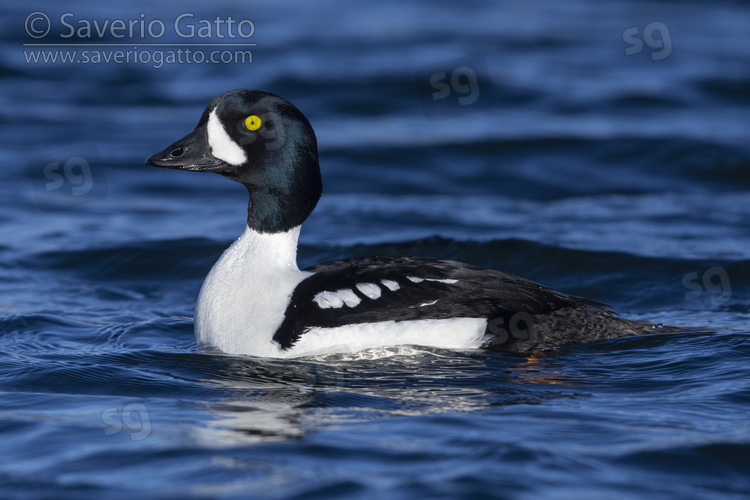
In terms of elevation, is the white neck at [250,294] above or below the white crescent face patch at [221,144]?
below

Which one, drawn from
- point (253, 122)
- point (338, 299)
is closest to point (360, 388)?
point (338, 299)

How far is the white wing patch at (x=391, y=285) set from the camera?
22.4 feet

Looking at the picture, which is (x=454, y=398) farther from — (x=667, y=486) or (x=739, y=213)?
(x=739, y=213)

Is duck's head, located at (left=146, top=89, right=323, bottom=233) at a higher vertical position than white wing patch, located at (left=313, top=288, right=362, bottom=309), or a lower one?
higher

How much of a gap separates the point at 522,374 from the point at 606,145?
8016 millimetres

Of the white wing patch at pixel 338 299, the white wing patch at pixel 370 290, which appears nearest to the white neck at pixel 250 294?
the white wing patch at pixel 338 299

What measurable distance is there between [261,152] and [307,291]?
103 cm

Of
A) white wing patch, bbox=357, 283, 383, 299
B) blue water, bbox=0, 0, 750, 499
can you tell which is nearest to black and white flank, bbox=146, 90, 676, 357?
white wing patch, bbox=357, 283, 383, 299

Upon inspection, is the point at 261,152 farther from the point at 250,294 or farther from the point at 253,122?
the point at 250,294

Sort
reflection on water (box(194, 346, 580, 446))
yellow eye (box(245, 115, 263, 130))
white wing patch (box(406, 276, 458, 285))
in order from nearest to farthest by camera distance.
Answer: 1. reflection on water (box(194, 346, 580, 446))
2. white wing patch (box(406, 276, 458, 285))
3. yellow eye (box(245, 115, 263, 130))

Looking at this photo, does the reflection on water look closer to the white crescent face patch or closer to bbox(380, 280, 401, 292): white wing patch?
bbox(380, 280, 401, 292): white wing patch

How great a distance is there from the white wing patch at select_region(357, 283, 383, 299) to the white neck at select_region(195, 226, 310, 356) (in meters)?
0.49

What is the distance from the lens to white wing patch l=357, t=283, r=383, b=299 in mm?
6781

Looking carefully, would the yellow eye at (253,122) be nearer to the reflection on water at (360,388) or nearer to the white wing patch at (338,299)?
the white wing patch at (338,299)
